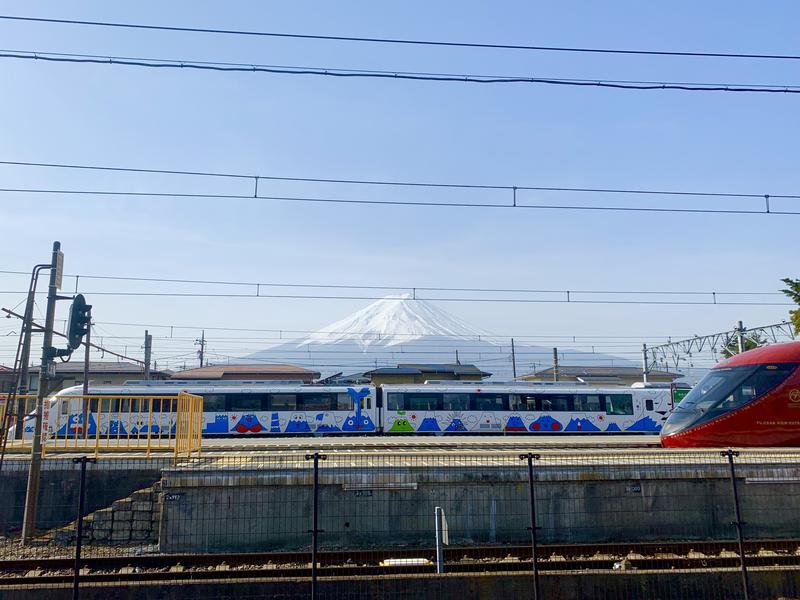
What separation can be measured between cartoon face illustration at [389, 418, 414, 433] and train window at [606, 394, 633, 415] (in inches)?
386

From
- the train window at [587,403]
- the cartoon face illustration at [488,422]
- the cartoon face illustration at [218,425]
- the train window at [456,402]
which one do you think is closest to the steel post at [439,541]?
the train window at [456,402]

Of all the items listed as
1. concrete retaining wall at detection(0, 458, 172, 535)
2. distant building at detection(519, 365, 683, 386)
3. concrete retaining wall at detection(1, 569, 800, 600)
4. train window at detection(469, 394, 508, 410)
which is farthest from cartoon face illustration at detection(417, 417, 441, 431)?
distant building at detection(519, 365, 683, 386)

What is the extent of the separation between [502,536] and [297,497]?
3618 millimetres

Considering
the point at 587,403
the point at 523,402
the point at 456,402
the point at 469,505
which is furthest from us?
the point at 587,403

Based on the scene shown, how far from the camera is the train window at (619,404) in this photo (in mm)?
32188

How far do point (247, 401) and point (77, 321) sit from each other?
18547 mm

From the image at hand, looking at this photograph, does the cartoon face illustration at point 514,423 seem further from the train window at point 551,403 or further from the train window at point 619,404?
the train window at point 619,404

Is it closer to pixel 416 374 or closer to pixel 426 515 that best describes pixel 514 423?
pixel 416 374

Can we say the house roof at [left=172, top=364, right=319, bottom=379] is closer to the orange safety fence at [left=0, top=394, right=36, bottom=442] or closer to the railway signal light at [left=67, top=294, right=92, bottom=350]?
the orange safety fence at [left=0, top=394, right=36, bottom=442]

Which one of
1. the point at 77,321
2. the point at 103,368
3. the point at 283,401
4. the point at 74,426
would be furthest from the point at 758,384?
the point at 103,368

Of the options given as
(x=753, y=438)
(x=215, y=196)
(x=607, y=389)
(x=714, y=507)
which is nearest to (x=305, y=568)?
(x=714, y=507)

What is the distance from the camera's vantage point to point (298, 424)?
99.3ft

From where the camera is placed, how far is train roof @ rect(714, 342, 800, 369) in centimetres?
1546

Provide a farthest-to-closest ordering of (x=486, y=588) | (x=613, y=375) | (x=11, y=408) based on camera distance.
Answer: (x=613, y=375) < (x=11, y=408) < (x=486, y=588)
